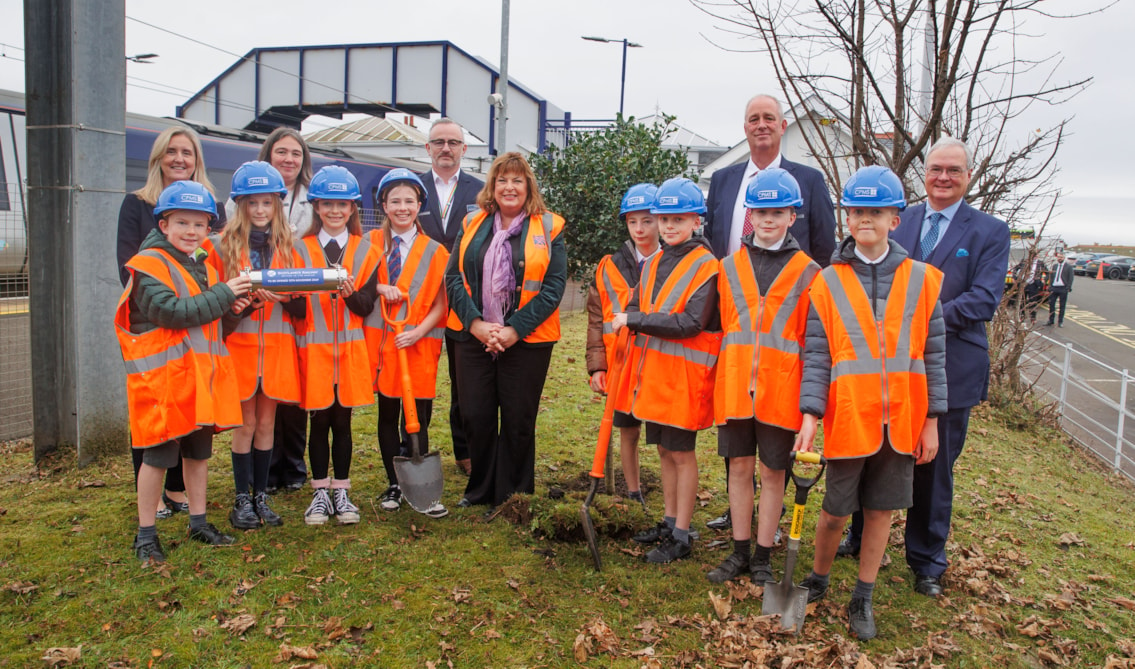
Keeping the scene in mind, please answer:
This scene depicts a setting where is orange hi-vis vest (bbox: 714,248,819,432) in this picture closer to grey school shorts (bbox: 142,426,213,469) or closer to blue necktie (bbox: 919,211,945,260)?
blue necktie (bbox: 919,211,945,260)

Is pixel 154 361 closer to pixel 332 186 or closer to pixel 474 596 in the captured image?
pixel 332 186

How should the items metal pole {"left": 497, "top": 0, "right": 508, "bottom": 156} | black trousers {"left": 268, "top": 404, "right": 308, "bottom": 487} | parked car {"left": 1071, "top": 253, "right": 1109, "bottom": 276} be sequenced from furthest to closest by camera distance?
parked car {"left": 1071, "top": 253, "right": 1109, "bottom": 276} → metal pole {"left": 497, "top": 0, "right": 508, "bottom": 156} → black trousers {"left": 268, "top": 404, "right": 308, "bottom": 487}

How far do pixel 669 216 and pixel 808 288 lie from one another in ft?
2.77

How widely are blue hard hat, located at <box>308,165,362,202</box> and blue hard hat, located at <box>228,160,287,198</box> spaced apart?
210mm

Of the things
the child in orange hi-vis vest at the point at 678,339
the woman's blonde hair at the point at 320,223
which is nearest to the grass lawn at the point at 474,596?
the child in orange hi-vis vest at the point at 678,339

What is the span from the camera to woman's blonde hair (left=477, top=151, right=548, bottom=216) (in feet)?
15.7

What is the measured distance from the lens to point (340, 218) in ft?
15.4

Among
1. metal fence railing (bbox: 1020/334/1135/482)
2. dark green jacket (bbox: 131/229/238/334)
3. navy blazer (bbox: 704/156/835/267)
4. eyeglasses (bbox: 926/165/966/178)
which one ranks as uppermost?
eyeglasses (bbox: 926/165/966/178)

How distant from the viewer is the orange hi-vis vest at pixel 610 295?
4656mm

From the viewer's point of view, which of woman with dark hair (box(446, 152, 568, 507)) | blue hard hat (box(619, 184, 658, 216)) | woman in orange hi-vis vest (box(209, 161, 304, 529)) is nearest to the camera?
Answer: woman in orange hi-vis vest (box(209, 161, 304, 529))

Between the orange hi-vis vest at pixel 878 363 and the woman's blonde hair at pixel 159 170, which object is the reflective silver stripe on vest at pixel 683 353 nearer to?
the orange hi-vis vest at pixel 878 363

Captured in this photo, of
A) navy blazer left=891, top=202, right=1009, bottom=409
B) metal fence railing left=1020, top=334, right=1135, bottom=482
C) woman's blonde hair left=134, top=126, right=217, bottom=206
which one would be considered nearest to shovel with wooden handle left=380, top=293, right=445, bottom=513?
woman's blonde hair left=134, top=126, right=217, bottom=206

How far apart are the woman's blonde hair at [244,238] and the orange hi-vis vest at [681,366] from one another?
206 cm

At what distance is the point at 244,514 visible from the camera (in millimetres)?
4656
